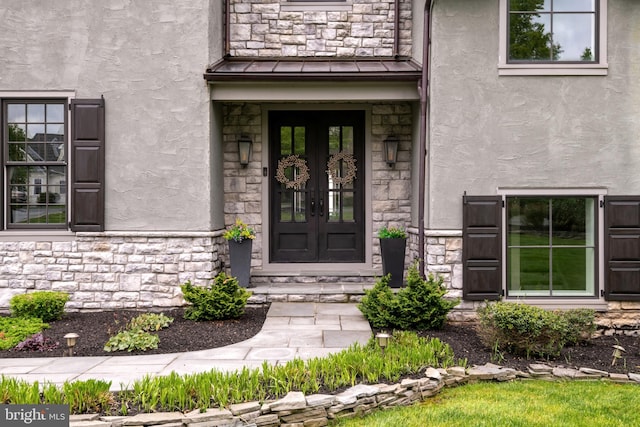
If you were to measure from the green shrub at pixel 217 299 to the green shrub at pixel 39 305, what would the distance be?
65.0 inches

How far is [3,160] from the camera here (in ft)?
26.0

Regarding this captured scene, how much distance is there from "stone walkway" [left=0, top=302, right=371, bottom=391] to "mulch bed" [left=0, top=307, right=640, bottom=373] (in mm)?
225

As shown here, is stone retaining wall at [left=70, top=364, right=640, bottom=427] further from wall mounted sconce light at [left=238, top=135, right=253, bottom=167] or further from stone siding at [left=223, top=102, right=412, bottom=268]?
wall mounted sconce light at [left=238, top=135, right=253, bottom=167]

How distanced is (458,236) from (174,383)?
4.55 metres

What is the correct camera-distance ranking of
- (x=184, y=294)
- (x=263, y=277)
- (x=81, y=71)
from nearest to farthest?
(x=184, y=294)
(x=81, y=71)
(x=263, y=277)

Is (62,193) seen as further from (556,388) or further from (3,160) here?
(556,388)

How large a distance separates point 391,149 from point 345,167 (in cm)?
86

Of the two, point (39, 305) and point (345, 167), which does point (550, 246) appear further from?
point (39, 305)

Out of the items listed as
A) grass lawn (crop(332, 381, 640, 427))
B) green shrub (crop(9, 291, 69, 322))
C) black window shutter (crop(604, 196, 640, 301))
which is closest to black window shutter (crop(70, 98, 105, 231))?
green shrub (crop(9, 291, 69, 322))

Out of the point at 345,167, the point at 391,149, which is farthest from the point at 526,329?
the point at 345,167

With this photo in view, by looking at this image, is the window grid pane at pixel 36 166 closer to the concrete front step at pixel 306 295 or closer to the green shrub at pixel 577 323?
the concrete front step at pixel 306 295

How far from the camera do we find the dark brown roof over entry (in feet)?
25.7

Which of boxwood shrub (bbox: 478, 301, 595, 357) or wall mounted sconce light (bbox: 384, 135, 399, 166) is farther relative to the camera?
wall mounted sconce light (bbox: 384, 135, 399, 166)

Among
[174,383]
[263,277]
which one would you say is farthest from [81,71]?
[174,383]
